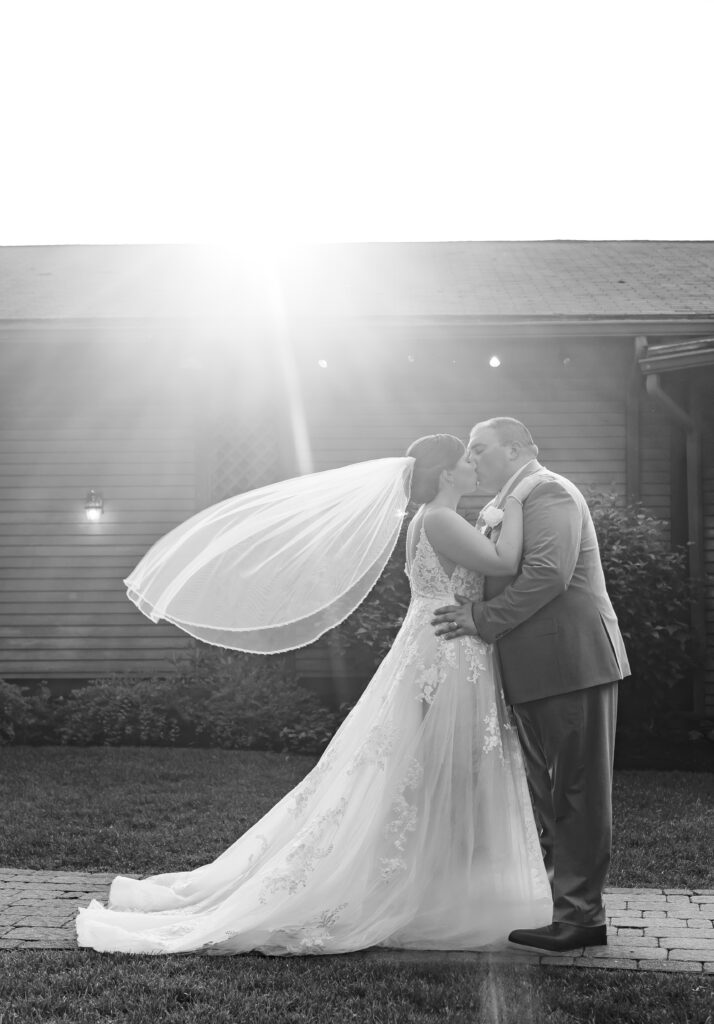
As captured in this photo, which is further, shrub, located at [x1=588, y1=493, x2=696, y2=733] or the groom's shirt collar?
shrub, located at [x1=588, y1=493, x2=696, y2=733]

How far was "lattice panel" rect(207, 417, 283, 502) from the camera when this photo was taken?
36.9ft

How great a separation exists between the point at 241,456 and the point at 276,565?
6805 millimetres

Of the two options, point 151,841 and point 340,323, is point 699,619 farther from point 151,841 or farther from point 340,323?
point 151,841

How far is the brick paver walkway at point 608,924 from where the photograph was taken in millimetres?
3795

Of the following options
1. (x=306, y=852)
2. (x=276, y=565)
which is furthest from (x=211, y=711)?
(x=306, y=852)

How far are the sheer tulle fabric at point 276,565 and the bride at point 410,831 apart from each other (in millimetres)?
244

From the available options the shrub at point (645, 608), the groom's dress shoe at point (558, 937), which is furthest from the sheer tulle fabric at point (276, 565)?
the shrub at point (645, 608)

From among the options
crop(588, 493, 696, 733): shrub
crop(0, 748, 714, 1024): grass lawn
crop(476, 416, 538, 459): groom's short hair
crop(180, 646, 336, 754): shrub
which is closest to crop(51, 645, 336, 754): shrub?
crop(180, 646, 336, 754): shrub

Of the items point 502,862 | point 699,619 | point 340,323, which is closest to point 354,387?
A: point 340,323

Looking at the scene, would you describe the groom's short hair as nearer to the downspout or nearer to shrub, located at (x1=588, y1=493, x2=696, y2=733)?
shrub, located at (x1=588, y1=493, x2=696, y2=733)

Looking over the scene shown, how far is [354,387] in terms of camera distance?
11266 millimetres

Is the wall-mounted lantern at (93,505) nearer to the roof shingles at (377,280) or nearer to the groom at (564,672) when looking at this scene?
the roof shingles at (377,280)

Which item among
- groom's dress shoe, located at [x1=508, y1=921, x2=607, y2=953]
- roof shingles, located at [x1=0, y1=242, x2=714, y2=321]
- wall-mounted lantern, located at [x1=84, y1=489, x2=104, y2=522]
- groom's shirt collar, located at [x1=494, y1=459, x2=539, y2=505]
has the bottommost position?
groom's dress shoe, located at [x1=508, y1=921, x2=607, y2=953]

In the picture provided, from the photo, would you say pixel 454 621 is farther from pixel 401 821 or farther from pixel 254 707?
pixel 254 707
